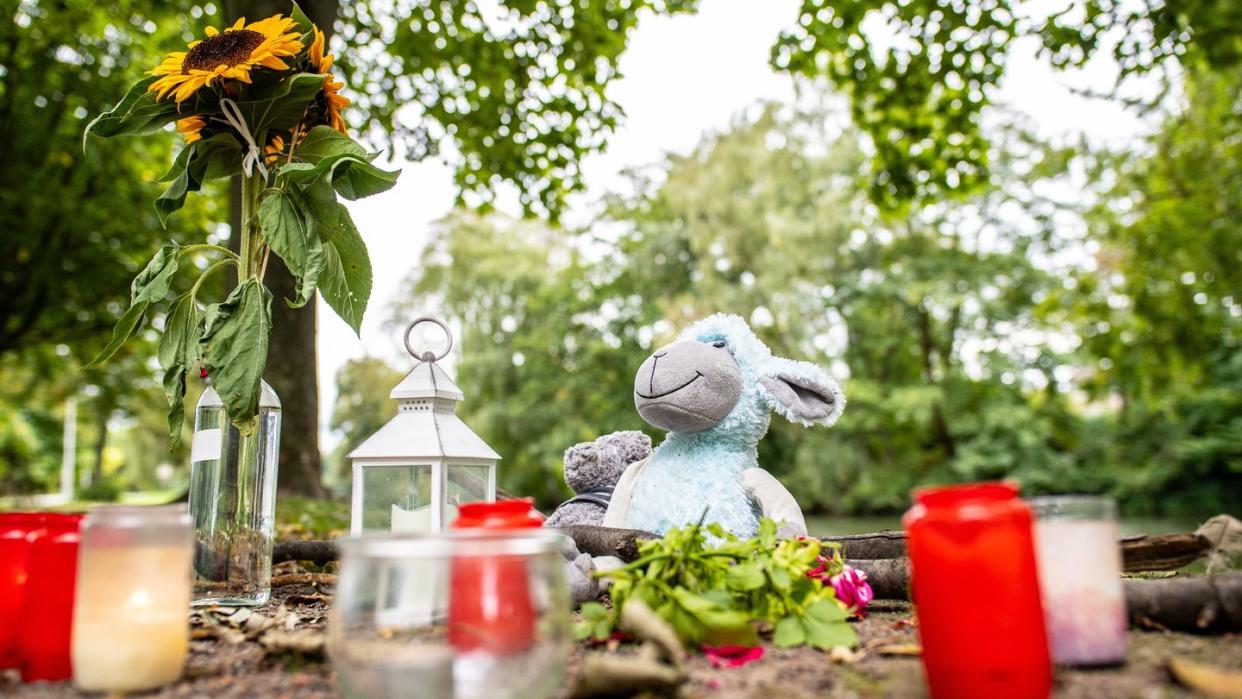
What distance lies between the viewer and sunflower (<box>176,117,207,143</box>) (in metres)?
2.09

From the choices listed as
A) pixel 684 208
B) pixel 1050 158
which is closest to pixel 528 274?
pixel 684 208

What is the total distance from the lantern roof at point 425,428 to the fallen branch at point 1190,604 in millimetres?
1409

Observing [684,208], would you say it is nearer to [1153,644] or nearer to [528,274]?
[528,274]

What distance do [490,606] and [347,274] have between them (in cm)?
133

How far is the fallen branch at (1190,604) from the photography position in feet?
4.59

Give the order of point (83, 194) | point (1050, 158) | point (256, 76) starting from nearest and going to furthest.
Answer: point (256, 76) < point (83, 194) < point (1050, 158)

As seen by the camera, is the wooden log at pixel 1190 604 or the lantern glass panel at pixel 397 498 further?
the lantern glass panel at pixel 397 498

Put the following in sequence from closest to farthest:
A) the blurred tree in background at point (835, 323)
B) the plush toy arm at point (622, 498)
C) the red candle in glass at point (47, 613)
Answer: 1. the red candle in glass at point (47, 613)
2. the plush toy arm at point (622, 498)
3. the blurred tree in background at point (835, 323)

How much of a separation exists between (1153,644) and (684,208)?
15.1 metres

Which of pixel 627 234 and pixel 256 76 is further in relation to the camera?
pixel 627 234

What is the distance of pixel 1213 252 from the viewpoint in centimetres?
897

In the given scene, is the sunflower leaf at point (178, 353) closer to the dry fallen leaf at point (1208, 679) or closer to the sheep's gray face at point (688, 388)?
the sheep's gray face at point (688, 388)

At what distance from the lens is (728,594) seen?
150 centimetres

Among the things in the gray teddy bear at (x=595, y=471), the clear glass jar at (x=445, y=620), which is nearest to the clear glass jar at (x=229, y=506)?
the gray teddy bear at (x=595, y=471)
